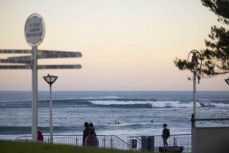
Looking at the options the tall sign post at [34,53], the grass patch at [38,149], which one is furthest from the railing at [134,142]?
the grass patch at [38,149]

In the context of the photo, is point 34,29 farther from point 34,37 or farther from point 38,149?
point 38,149

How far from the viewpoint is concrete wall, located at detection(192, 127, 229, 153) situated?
17125mm

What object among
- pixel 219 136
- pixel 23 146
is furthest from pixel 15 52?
pixel 219 136

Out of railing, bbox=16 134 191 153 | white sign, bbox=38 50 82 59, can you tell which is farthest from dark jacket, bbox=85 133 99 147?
white sign, bbox=38 50 82 59

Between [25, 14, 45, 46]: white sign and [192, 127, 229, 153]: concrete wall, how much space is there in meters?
6.65

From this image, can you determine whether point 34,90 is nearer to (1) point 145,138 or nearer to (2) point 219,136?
(2) point 219,136

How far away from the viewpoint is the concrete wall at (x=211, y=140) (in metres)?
17.1

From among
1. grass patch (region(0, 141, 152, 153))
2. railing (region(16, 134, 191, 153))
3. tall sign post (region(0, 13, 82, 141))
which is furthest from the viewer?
railing (region(16, 134, 191, 153))

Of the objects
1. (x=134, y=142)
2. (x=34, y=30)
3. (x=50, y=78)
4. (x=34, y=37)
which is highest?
(x=34, y=30)

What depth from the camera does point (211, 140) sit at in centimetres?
1741

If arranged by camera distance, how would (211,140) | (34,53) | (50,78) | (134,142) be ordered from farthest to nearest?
(134,142) → (50,78) → (211,140) → (34,53)

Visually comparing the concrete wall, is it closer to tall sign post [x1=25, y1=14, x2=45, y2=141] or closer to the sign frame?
tall sign post [x1=25, y1=14, x2=45, y2=141]

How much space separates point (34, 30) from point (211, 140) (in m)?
7.66

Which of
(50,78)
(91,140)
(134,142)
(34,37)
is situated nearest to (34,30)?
(34,37)
